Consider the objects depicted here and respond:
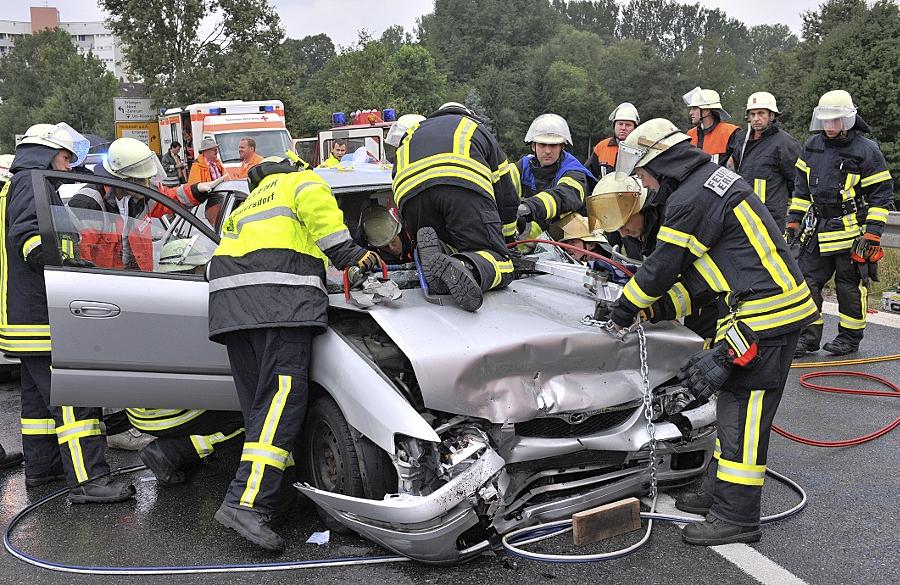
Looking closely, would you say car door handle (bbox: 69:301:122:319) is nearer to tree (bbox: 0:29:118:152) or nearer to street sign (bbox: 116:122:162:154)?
street sign (bbox: 116:122:162:154)

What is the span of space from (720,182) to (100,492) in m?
3.34

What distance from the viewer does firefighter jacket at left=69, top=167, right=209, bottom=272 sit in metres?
4.29

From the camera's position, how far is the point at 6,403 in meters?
6.43

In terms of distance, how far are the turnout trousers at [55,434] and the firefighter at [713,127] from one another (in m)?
5.30

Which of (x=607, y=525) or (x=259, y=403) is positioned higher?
(x=259, y=403)

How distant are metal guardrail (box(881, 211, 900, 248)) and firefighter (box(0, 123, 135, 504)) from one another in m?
8.86

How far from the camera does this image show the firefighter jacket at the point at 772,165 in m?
7.00

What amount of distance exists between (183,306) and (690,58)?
75623 mm

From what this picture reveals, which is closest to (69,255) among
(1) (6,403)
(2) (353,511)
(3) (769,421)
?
(2) (353,511)

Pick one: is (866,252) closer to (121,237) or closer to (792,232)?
(792,232)

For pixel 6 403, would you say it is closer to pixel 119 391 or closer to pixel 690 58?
pixel 119 391

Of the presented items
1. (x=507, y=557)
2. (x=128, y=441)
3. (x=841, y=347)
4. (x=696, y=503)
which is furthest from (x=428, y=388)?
(x=841, y=347)

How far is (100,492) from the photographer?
4348 millimetres

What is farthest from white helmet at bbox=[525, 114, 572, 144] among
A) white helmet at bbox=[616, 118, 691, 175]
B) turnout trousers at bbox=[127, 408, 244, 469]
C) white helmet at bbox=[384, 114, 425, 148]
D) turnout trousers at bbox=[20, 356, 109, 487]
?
turnout trousers at bbox=[20, 356, 109, 487]
